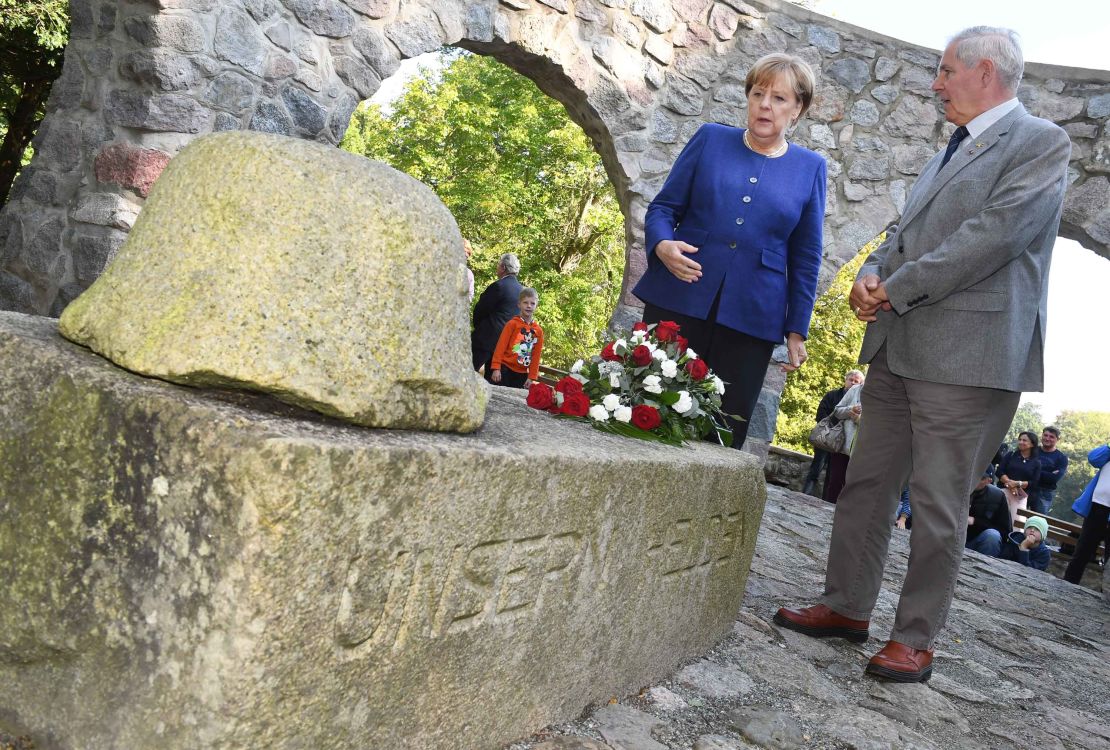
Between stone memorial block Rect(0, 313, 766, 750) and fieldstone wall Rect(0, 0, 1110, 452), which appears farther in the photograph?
fieldstone wall Rect(0, 0, 1110, 452)

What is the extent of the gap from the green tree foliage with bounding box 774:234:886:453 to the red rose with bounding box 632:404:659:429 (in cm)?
2066

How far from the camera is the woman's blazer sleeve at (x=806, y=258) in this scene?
2990mm

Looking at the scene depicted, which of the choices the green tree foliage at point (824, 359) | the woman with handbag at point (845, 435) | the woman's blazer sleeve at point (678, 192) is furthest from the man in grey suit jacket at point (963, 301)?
the green tree foliage at point (824, 359)

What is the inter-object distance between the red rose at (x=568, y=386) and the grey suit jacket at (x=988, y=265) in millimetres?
1045

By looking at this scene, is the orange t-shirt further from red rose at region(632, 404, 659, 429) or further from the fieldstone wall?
red rose at region(632, 404, 659, 429)

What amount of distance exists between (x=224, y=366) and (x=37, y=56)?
33.2 feet

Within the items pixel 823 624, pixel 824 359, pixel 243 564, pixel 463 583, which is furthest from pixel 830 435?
pixel 824 359

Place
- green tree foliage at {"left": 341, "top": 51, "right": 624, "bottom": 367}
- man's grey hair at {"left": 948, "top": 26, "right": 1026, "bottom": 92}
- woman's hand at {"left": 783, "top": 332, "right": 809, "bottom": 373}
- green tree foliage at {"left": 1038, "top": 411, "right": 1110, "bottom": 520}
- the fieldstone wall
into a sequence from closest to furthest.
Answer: man's grey hair at {"left": 948, "top": 26, "right": 1026, "bottom": 92}
woman's hand at {"left": 783, "top": 332, "right": 809, "bottom": 373}
the fieldstone wall
green tree foliage at {"left": 341, "top": 51, "right": 624, "bottom": 367}
green tree foliage at {"left": 1038, "top": 411, "right": 1110, "bottom": 520}

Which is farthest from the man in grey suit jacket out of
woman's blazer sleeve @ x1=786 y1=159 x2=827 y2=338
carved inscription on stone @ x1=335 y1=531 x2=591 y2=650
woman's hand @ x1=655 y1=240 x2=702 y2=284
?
carved inscription on stone @ x1=335 y1=531 x2=591 y2=650

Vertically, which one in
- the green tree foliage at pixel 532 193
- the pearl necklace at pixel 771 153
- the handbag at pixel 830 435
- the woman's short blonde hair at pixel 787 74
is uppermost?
the green tree foliage at pixel 532 193

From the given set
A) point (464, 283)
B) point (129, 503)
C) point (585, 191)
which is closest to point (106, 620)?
point (129, 503)

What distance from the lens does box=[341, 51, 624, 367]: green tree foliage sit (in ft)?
61.2

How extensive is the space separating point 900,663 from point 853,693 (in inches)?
8.9

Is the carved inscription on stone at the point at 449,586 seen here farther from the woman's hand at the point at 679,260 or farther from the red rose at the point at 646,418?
the woman's hand at the point at 679,260
